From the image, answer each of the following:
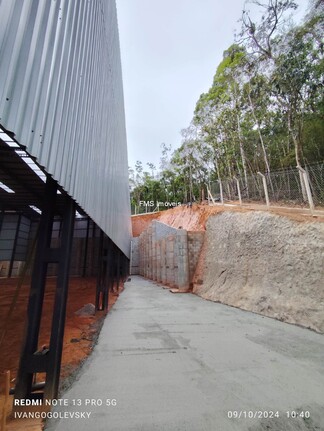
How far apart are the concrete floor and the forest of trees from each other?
12228mm

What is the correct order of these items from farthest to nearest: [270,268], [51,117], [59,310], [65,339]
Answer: [270,268] < [65,339] < [59,310] < [51,117]

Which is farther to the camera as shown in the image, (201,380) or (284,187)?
(284,187)

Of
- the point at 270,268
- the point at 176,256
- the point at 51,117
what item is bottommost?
the point at 270,268

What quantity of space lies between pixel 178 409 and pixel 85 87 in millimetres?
4310

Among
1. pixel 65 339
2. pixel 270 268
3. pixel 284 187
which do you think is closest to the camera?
pixel 65 339

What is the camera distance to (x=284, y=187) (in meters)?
10.6

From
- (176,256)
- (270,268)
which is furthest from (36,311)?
(176,256)

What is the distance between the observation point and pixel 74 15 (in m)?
2.52

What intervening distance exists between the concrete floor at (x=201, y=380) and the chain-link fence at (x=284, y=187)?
226 inches

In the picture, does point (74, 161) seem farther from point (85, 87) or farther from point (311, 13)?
point (311, 13)

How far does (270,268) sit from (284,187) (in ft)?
18.1

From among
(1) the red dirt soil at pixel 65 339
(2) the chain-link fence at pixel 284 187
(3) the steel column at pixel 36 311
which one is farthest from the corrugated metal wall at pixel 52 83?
(2) the chain-link fence at pixel 284 187

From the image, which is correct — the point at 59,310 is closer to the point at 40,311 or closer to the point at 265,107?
the point at 40,311

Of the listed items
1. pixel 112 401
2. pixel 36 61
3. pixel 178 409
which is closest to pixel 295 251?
pixel 178 409
